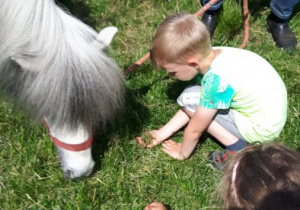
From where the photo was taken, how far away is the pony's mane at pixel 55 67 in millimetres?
1637

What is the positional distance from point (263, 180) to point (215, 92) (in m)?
0.70

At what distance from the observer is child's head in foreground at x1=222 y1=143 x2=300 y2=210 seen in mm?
1313

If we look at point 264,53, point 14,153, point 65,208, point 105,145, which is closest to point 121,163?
point 105,145

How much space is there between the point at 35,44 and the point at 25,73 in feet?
0.45

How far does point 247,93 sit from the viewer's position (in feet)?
6.77

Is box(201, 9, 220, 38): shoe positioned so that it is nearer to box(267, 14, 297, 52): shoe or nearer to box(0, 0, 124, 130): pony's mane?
box(267, 14, 297, 52): shoe

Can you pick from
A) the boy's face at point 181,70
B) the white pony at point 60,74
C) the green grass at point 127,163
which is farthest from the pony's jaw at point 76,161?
the boy's face at point 181,70

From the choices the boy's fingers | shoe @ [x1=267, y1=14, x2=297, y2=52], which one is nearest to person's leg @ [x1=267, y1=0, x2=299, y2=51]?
shoe @ [x1=267, y1=14, x2=297, y2=52]

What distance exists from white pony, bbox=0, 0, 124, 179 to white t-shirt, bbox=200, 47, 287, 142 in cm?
46

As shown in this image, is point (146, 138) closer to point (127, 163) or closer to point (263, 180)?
point (127, 163)

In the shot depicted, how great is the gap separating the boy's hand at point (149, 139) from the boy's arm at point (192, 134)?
5 cm

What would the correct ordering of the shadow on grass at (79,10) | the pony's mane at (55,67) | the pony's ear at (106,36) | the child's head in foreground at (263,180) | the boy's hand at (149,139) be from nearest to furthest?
the child's head in foreground at (263,180), the pony's mane at (55,67), the pony's ear at (106,36), the boy's hand at (149,139), the shadow on grass at (79,10)

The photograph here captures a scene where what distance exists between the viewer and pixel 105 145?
234 cm

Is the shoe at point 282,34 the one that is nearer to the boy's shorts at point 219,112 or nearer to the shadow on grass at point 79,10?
the boy's shorts at point 219,112
